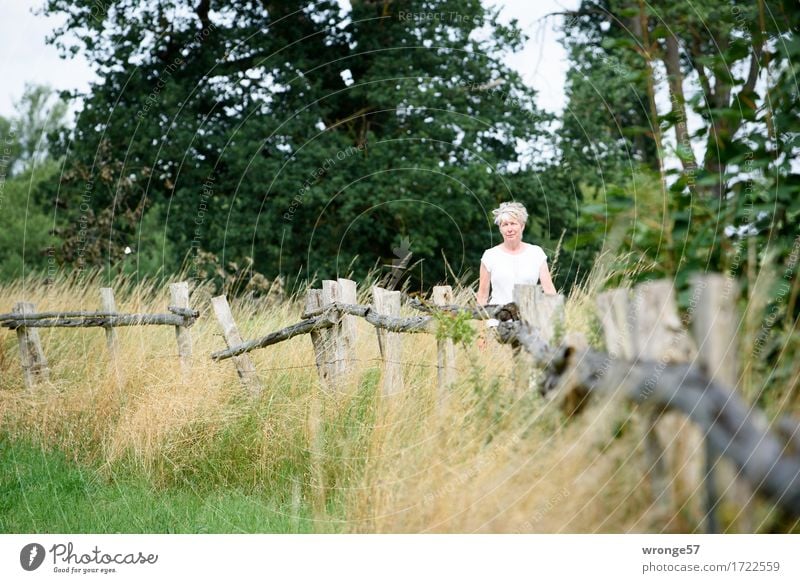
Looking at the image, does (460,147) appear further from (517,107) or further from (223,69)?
→ (223,69)

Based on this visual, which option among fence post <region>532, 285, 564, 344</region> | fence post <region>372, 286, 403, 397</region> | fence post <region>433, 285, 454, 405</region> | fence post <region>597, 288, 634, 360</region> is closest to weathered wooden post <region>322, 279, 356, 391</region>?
fence post <region>372, 286, 403, 397</region>

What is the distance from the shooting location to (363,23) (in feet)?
20.1

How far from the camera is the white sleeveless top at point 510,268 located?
141 inches

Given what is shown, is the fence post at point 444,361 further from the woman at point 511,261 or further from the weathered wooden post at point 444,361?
the woman at point 511,261

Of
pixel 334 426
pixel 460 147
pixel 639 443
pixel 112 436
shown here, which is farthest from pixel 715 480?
pixel 460 147

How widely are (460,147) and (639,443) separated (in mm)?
4358

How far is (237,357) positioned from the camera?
5.35 m

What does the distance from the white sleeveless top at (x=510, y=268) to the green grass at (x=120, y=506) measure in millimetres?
1239

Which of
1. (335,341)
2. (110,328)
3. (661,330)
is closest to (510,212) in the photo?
(335,341)

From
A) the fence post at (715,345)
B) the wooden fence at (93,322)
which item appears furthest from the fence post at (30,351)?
the fence post at (715,345)
